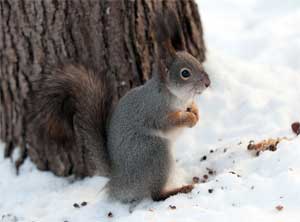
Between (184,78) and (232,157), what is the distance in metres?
0.48

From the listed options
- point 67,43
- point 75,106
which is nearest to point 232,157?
point 75,106

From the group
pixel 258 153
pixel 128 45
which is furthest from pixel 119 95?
pixel 258 153

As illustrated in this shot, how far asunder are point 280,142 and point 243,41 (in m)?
1.37

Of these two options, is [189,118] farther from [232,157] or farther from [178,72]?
[232,157]

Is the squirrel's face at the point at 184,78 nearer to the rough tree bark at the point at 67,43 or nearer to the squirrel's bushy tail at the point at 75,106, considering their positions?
the squirrel's bushy tail at the point at 75,106

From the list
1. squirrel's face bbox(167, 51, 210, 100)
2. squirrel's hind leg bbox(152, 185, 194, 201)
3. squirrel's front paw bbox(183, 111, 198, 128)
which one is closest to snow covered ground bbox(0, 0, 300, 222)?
squirrel's hind leg bbox(152, 185, 194, 201)

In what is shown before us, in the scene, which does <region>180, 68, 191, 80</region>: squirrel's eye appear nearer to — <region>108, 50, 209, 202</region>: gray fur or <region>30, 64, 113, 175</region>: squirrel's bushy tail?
<region>108, 50, 209, 202</region>: gray fur

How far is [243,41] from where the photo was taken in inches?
145

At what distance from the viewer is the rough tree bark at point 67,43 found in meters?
2.68

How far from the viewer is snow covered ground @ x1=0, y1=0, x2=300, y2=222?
2070 millimetres

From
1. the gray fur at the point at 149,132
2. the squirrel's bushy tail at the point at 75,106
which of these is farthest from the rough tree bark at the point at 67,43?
the gray fur at the point at 149,132

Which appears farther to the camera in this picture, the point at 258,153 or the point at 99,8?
the point at 99,8

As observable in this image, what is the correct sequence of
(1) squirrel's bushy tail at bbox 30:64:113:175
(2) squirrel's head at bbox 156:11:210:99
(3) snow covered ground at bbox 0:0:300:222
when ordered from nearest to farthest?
(3) snow covered ground at bbox 0:0:300:222 → (2) squirrel's head at bbox 156:11:210:99 → (1) squirrel's bushy tail at bbox 30:64:113:175

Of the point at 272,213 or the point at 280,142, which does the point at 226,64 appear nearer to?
the point at 280,142
